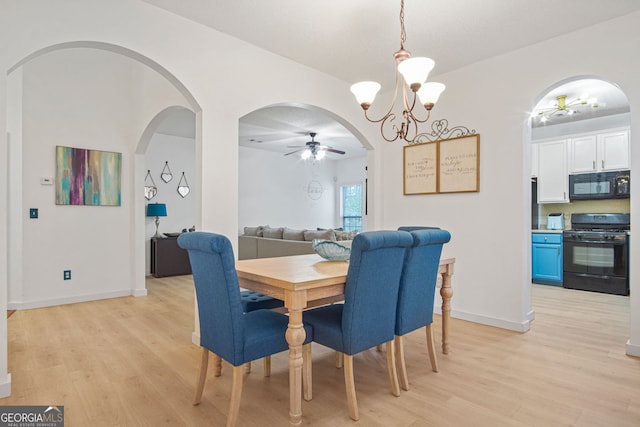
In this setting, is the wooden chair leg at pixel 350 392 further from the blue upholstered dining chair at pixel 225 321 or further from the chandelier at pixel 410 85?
the chandelier at pixel 410 85

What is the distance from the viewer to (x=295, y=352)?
1.83m

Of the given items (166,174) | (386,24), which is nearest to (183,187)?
(166,174)

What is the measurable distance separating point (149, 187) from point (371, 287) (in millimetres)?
5574

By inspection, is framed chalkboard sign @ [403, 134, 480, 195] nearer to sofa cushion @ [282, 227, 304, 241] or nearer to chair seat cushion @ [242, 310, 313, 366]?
sofa cushion @ [282, 227, 304, 241]

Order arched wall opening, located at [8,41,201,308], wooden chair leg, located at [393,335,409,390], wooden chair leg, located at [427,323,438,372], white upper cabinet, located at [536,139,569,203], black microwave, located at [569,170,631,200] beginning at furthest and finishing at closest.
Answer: white upper cabinet, located at [536,139,569,203] < black microwave, located at [569,170,631,200] < arched wall opening, located at [8,41,201,308] < wooden chair leg, located at [427,323,438,372] < wooden chair leg, located at [393,335,409,390]

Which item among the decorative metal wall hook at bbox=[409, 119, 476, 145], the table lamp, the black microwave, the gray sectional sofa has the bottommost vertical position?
the gray sectional sofa

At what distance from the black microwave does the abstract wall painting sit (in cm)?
652

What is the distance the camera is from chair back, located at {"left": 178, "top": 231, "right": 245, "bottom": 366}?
68.2 inches

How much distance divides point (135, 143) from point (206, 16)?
2.52 m

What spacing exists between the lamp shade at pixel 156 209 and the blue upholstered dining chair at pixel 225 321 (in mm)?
4533

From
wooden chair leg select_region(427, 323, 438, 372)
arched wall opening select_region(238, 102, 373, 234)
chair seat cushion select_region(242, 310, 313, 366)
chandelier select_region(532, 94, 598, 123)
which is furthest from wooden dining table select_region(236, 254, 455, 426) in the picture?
chandelier select_region(532, 94, 598, 123)

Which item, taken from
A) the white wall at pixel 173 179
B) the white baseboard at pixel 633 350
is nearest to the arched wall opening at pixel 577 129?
the white baseboard at pixel 633 350

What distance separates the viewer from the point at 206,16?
110 inches

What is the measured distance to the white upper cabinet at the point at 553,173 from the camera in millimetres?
5492
